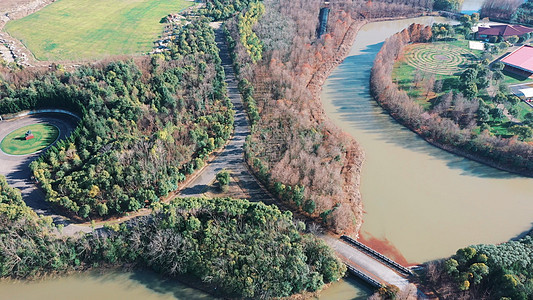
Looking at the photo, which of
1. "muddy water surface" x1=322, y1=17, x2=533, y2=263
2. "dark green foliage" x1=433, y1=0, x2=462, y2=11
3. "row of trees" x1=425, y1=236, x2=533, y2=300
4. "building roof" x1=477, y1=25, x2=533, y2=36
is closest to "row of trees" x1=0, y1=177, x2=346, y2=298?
"row of trees" x1=425, y1=236, x2=533, y2=300

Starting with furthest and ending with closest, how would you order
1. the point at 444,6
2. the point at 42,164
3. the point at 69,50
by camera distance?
the point at 444,6 < the point at 69,50 < the point at 42,164

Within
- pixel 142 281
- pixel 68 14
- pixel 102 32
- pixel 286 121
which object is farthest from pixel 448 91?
pixel 68 14

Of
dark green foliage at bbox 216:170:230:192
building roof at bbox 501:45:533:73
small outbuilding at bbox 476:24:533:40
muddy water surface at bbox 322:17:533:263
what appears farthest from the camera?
small outbuilding at bbox 476:24:533:40

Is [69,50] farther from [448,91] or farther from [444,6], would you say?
[444,6]

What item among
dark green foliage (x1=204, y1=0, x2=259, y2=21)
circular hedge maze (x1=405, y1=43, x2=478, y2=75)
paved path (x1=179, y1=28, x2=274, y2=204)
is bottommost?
paved path (x1=179, y1=28, x2=274, y2=204)

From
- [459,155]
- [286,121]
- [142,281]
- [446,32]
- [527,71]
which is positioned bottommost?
[142,281]

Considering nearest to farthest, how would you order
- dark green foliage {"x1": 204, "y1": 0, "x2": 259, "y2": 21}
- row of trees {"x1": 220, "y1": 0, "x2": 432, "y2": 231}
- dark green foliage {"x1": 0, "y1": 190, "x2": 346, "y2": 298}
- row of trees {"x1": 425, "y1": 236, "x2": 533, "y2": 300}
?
row of trees {"x1": 425, "y1": 236, "x2": 533, "y2": 300}
dark green foliage {"x1": 0, "y1": 190, "x2": 346, "y2": 298}
row of trees {"x1": 220, "y1": 0, "x2": 432, "y2": 231}
dark green foliage {"x1": 204, "y1": 0, "x2": 259, "y2": 21}

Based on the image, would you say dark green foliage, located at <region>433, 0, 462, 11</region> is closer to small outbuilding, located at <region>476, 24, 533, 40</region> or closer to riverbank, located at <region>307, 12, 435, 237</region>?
riverbank, located at <region>307, 12, 435, 237</region>

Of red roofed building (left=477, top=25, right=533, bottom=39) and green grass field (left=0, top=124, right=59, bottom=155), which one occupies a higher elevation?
red roofed building (left=477, top=25, right=533, bottom=39)
